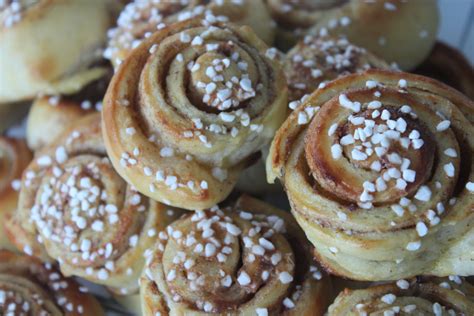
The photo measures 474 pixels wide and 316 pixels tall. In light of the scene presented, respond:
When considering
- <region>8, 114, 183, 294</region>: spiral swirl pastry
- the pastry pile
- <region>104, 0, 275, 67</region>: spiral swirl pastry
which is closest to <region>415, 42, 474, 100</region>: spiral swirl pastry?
the pastry pile

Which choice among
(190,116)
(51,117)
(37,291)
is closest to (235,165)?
(190,116)

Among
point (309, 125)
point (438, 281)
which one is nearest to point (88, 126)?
point (309, 125)

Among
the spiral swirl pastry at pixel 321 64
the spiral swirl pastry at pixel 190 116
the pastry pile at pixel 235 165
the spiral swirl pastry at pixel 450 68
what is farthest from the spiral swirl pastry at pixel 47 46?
the spiral swirl pastry at pixel 450 68

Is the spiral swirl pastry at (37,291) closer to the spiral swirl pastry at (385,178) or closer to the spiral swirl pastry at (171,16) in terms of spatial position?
the spiral swirl pastry at (171,16)

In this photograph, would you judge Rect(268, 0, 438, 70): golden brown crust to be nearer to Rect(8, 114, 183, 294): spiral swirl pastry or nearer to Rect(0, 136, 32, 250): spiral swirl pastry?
Rect(8, 114, 183, 294): spiral swirl pastry

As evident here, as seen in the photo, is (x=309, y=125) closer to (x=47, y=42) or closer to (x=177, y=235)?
(x=177, y=235)
